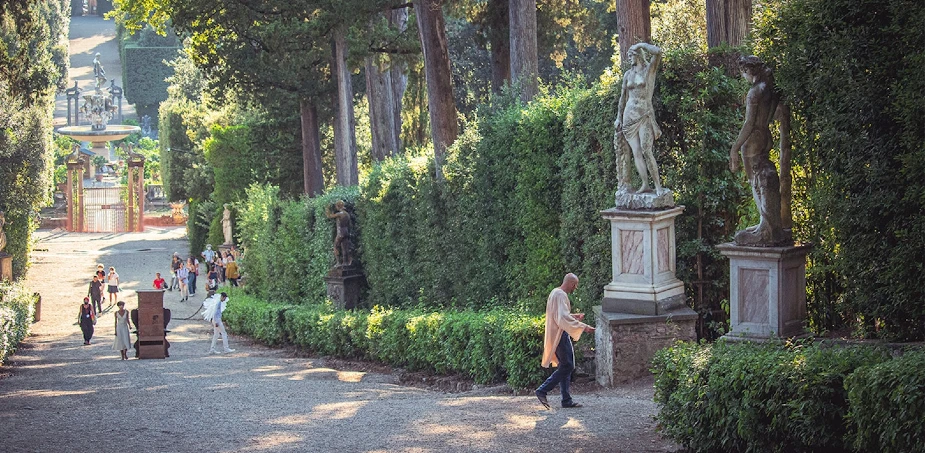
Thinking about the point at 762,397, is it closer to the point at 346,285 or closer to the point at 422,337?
the point at 422,337

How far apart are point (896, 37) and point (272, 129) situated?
92.5 feet

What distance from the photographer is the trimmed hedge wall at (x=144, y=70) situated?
8362 centimetres

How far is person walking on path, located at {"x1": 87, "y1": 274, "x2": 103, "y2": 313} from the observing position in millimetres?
27625

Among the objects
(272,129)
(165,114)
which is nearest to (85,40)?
(165,114)

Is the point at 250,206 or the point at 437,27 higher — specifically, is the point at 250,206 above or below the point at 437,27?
below

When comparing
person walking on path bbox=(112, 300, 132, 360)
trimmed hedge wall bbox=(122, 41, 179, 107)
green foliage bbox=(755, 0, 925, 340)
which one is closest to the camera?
green foliage bbox=(755, 0, 925, 340)

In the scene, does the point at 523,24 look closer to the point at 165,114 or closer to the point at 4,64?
the point at 4,64

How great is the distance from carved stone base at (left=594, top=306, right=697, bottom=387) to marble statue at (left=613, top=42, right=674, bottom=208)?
49.0 inches

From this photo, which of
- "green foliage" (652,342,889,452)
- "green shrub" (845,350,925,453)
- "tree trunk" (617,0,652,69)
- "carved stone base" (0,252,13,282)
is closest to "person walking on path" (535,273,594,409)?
"green foliage" (652,342,889,452)

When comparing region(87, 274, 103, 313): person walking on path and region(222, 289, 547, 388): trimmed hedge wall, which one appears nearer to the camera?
region(222, 289, 547, 388): trimmed hedge wall

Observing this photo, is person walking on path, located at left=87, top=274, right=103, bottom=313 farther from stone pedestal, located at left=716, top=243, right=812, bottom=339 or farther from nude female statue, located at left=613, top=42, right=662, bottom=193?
stone pedestal, located at left=716, top=243, right=812, bottom=339

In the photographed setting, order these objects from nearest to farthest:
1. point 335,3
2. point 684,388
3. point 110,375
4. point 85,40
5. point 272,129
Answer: point 684,388, point 110,375, point 335,3, point 272,129, point 85,40

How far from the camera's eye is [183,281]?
Result: 32.9m

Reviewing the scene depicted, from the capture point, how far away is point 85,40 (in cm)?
10712
